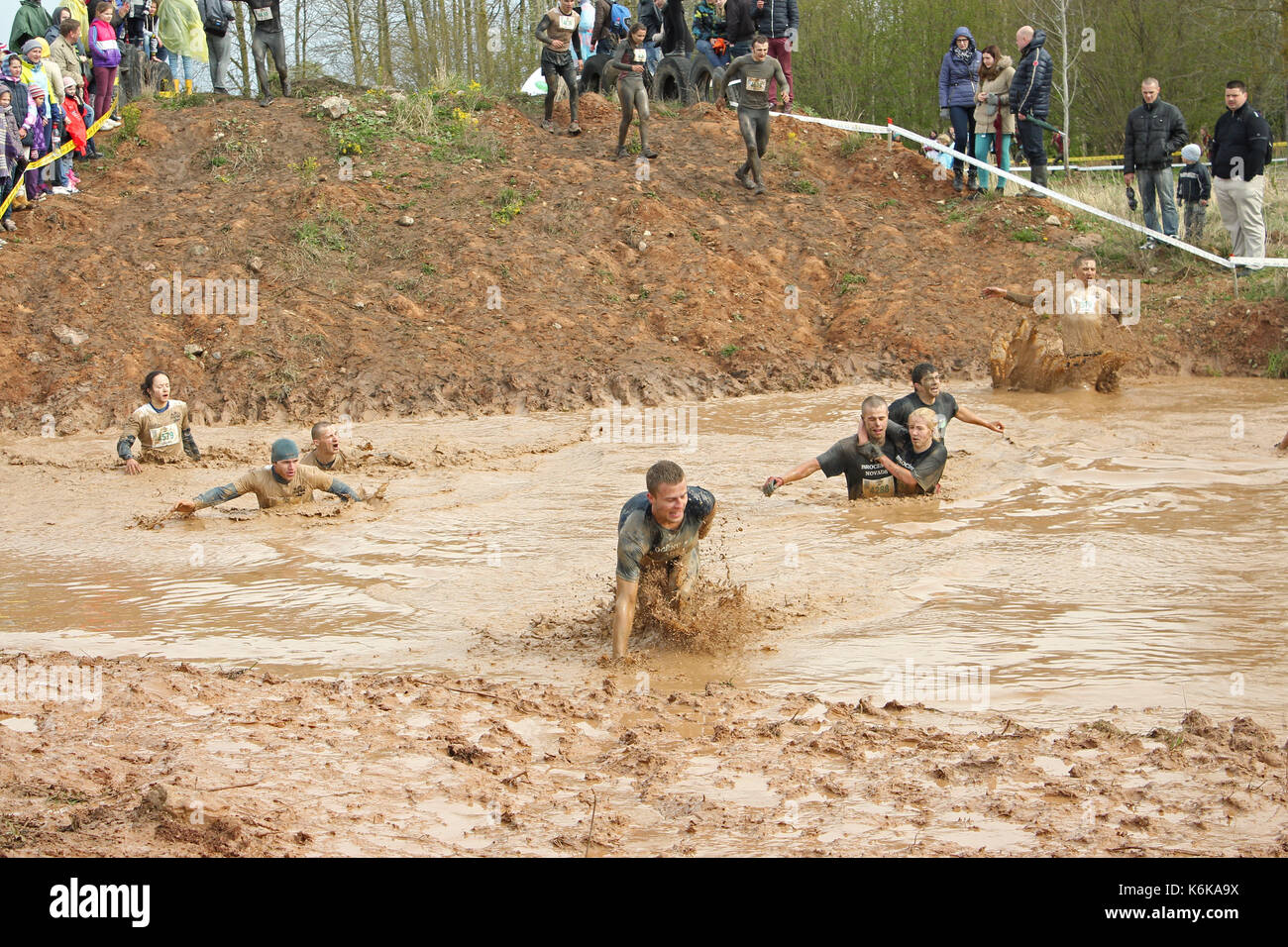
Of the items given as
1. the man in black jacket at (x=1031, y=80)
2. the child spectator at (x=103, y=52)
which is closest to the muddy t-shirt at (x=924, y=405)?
the man in black jacket at (x=1031, y=80)

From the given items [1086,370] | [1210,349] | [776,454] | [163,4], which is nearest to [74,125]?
[163,4]

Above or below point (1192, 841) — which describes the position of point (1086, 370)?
above

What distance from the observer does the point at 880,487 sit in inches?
417

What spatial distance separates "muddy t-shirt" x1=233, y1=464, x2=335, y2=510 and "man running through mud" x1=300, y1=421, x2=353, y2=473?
162 millimetres

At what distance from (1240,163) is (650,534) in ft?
38.1

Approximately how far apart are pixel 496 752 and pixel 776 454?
26.1 ft

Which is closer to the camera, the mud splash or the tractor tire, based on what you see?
the mud splash

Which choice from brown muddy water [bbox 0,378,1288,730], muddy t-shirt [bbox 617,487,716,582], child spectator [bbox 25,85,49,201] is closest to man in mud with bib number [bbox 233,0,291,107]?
child spectator [bbox 25,85,49,201]

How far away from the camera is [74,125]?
18.1 meters

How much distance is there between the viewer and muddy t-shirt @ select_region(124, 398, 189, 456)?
489 inches

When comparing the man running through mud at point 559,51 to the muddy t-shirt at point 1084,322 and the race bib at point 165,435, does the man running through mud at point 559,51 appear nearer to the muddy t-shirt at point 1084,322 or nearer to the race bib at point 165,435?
the muddy t-shirt at point 1084,322

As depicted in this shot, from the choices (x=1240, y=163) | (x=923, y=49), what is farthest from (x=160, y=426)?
(x=923, y=49)

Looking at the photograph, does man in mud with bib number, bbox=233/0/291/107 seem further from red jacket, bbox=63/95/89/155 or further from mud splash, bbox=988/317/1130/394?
mud splash, bbox=988/317/1130/394

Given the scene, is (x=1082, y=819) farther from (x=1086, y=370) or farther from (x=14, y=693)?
(x=1086, y=370)
